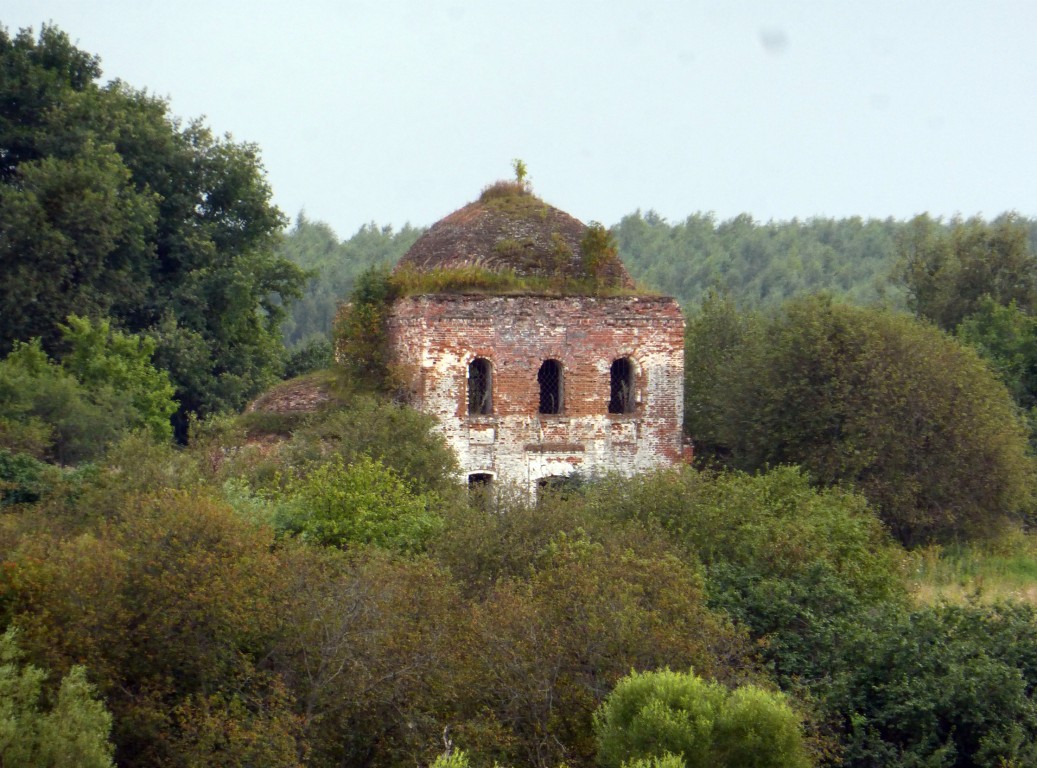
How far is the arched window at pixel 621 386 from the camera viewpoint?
23.7 m

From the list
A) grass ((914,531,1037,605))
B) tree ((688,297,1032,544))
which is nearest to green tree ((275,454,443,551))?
grass ((914,531,1037,605))

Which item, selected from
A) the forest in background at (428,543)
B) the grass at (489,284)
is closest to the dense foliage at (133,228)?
the forest in background at (428,543)

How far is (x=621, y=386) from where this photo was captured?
23891 mm

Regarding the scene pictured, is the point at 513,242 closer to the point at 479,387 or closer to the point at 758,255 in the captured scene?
the point at 479,387

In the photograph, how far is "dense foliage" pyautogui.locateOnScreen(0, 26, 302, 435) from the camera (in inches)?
1145

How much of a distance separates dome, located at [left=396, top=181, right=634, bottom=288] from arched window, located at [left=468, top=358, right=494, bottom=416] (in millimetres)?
1612

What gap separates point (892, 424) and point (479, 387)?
20.2 feet

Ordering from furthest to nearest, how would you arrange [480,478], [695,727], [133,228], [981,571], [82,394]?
[133,228] < [82,394] < [480,478] < [981,571] < [695,727]

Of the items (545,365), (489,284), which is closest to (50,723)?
(489,284)

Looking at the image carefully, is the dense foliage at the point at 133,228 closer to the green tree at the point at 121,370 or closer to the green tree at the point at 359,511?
the green tree at the point at 121,370

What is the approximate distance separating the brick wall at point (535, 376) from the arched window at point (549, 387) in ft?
0.83

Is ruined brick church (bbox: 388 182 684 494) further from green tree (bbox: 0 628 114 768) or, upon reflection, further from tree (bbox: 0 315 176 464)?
green tree (bbox: 0 628 114 768)

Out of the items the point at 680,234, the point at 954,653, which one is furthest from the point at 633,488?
the point at 680,234

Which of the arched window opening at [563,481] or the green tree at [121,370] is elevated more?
the green tree at [121,370]
